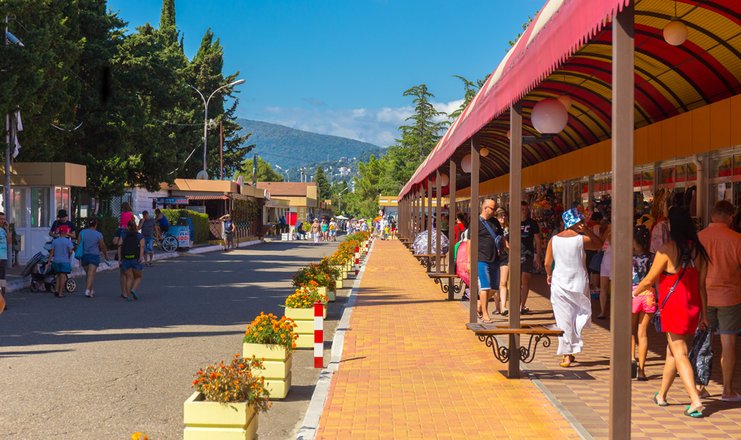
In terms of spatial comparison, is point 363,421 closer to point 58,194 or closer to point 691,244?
point 691,244

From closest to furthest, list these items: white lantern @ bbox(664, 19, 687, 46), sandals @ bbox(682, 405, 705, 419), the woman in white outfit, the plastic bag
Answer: sandals @ bbox(682, 405, 705, 419), the plastic bag, white lantern @ bbox(664, 19, 687, 46), the woman in white outfit

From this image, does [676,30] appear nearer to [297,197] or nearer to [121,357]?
[121,357]

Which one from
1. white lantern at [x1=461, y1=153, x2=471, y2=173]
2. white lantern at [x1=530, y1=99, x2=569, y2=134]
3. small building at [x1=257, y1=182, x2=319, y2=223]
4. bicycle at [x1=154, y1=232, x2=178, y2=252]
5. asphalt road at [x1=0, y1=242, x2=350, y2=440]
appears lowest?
asphalt road at [x1=0, y1=242, x2=350, y2=440]

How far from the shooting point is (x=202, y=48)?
84125 millimetres

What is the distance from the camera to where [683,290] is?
742 centimetres

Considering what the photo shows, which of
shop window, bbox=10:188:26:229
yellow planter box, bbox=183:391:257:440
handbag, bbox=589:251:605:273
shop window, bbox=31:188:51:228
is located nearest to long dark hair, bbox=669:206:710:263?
yellow planter box, bbox=183:391:257:440

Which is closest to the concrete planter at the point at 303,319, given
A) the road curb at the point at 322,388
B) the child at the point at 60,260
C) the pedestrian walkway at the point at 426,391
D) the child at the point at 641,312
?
the road curb at the point at 322,388

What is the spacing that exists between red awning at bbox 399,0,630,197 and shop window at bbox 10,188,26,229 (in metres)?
22.1

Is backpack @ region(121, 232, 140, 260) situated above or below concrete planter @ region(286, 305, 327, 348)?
above

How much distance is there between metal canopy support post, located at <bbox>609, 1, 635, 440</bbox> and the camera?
17.1ft

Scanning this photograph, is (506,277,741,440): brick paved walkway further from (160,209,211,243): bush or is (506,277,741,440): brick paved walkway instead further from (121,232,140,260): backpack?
(160,209,211,243): bush

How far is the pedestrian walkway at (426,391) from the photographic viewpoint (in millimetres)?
6996

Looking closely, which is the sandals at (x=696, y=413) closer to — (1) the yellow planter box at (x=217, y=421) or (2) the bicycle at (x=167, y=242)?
(1) the yellow planter box at (x=217, y=421)

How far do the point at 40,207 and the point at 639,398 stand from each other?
82.0 feet
